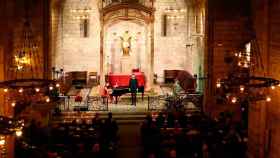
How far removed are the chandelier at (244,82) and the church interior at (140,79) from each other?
74 mm

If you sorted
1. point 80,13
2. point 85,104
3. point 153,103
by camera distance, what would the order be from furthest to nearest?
point 80,13
point 153,103
point 85,104

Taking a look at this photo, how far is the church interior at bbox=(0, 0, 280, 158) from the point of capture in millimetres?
24703

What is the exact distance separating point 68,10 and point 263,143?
21774 mm

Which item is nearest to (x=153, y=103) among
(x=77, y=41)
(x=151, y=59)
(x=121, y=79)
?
(x=121, y=79)

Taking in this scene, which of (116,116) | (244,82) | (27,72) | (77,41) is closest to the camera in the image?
(244,82)

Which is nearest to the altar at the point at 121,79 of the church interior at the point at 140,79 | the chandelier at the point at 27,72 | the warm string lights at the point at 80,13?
the church interior at the point at 140,79

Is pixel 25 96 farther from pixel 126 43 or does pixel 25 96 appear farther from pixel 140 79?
pixel 126 43

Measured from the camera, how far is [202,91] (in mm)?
36875

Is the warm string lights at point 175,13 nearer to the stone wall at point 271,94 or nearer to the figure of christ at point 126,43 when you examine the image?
the figure of christ at point 126,43

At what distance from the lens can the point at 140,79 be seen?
130 ft

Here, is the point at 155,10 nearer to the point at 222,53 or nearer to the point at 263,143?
the point at 222,53

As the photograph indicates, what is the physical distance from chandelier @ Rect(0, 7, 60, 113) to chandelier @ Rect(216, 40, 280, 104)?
6886 mm

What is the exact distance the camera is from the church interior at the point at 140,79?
81.0ft

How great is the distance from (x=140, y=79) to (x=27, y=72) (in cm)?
966
